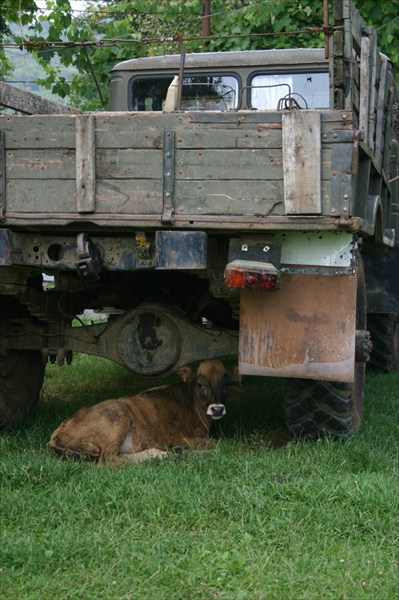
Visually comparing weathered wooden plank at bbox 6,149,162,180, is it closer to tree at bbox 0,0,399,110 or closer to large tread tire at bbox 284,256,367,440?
large tread tire at bbox 284,256,367,440

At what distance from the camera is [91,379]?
365 inches

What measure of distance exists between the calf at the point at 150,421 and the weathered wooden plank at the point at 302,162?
1.57 meters

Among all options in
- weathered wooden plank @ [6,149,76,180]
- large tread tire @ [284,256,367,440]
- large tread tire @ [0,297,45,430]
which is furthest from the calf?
weathered wooden plank @ [6,149,76,180]

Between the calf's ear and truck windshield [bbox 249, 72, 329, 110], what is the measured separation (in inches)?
99.0

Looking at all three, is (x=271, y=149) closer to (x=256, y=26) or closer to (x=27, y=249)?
Answer: (x=27, y=249)

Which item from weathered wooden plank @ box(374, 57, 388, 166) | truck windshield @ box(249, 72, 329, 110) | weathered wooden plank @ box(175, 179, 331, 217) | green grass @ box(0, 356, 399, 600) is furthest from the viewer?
truck windshield @ box(249, 72, 329, 110)

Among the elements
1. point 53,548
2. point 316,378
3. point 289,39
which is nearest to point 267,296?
point 316,378

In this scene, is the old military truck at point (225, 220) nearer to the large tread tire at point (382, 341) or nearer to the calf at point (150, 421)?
the calf at point (150, 421)

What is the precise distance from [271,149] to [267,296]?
33.6 inches

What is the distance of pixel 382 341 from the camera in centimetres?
937

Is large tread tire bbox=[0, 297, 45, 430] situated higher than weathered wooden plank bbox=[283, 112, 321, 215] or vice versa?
weathered wooden plank bbox=[283, 112, 321, 215]

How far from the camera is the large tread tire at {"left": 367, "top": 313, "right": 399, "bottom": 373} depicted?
9312mm

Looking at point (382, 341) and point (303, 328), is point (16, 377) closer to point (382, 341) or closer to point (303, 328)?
point (303, 328)

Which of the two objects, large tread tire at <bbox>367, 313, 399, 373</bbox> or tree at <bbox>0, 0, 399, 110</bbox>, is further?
tree at <bbox>0, 0, 399, 110</bbox>
